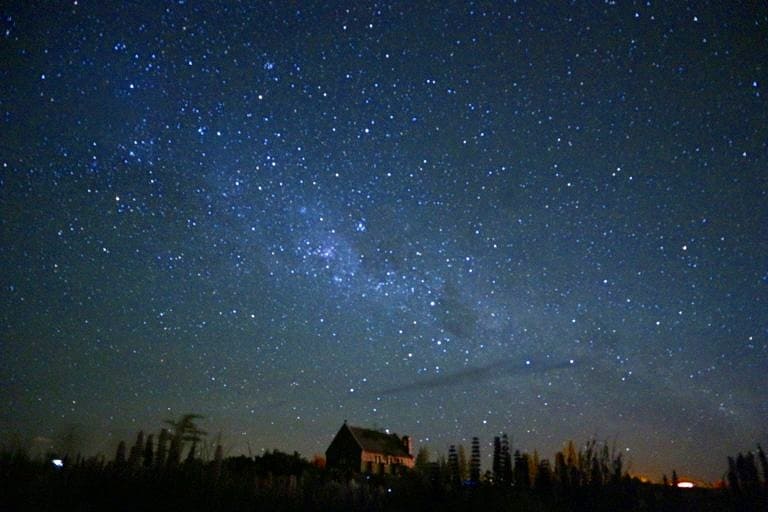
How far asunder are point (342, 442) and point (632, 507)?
37.9 m

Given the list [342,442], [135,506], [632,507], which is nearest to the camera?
[135,506]

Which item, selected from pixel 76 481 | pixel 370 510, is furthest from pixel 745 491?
pixel 76 481

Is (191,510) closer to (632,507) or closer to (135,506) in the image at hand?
(135,506)

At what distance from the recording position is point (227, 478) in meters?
10.7

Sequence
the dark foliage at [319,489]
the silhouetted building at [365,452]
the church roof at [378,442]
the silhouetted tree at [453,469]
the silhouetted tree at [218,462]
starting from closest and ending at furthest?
the dark foliage at [319,489] < the silhouetted tree at [218,462] < the silhouetted tree at [453,469] < the silhouetted building at [365,452] < the church roof at [378,442]

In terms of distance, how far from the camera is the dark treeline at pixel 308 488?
345 inches

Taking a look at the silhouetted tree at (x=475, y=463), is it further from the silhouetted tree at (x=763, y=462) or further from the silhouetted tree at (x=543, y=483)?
the silhouetted tree at (x=763, y=462)

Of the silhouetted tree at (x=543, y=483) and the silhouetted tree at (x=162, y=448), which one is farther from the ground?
the silhouetted tree at (x=162, y=448)

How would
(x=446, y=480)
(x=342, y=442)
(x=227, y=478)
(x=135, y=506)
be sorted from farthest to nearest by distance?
(x=342, y=442) < (x=446, y=480) < (x=227, y=478) < (x=135, y=506)

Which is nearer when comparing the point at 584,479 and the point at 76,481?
the point at 76,481

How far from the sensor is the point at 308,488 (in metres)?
12.0

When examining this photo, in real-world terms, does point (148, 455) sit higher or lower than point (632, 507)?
higher

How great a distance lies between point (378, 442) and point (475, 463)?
1449 inches

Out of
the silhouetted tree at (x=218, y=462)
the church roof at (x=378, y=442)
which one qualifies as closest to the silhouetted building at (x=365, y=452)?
the church roof at (x=378, y=442)
